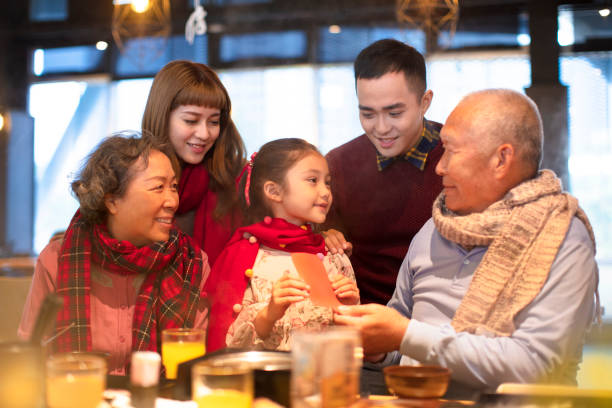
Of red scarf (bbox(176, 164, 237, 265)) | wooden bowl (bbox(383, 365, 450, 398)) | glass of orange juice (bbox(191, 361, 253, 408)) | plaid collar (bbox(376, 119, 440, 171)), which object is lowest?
wooden bowl (bbox(383, 365, 450, 398))

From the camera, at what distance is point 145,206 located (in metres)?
2.12

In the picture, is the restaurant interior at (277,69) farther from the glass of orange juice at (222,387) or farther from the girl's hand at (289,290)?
the glass of orange juice at (222,387)

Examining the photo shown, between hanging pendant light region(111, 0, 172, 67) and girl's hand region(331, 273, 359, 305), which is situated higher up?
hanging pendant light region(111, 0, 172, 67)

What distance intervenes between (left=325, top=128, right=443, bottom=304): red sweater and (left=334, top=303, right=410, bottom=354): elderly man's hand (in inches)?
37.6

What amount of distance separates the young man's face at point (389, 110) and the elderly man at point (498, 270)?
1.80ft

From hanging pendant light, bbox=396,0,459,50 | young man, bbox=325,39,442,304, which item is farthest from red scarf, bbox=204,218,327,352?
hanging pendant light, bbox=396,0,459,50

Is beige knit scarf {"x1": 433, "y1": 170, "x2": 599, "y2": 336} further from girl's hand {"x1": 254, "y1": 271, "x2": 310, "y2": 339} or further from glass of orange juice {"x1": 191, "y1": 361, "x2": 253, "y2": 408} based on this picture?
glass of orange juice {"x1": 191, "y1": 361, "x2": 253, "y2": 408}

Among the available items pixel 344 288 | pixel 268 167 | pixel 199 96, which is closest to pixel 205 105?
pixel 199 96

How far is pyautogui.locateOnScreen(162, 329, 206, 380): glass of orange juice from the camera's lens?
1503mm

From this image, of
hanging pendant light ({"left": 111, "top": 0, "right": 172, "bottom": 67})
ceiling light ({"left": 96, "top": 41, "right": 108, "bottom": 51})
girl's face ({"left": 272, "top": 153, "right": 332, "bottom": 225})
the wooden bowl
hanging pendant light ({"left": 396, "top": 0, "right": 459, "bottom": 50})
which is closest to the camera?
the wooden bowl

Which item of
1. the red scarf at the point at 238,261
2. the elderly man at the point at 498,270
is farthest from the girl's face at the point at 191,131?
the elderly man at the point at 498,270

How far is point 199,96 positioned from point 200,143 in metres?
0.17

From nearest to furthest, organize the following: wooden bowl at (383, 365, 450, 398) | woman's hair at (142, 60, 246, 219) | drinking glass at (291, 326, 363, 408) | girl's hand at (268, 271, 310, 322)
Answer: drinking glass at (291, 326, 363, 408) → wooden bowl at (383, 365, 450, 398) → girl's hand at (268, 271, 310, 322) → woman's hair at (142, 60, 246, 219)

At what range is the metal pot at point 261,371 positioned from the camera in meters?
1.26
